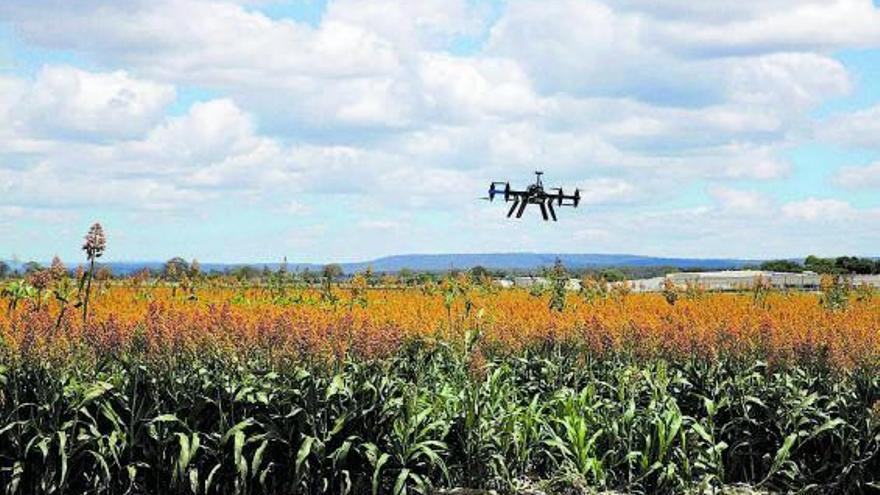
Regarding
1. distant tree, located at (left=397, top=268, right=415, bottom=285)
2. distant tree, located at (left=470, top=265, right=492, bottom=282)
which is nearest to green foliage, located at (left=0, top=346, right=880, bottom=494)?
distant tree, located at (left=470, top=265, right=492, bottom=282)

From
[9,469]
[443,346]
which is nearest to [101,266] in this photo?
[443,346]

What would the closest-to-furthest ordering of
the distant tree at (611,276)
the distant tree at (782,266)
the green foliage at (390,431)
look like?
the green foliage at (390,431)
the distant tree at (611,276)
the distant tree at (782,266)

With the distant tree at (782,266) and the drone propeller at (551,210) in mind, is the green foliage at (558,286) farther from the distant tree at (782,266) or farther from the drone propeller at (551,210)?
the distant tree at (782,266)

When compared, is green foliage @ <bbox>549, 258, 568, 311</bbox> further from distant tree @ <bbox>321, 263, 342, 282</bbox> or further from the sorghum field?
the sorghum field

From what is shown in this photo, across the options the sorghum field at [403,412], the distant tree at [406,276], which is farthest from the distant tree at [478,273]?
the sorghum field at [403,412]

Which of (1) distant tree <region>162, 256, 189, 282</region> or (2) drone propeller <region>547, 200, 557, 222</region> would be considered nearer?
(2) drone propeller <region>547, 200, 557, 222</region>

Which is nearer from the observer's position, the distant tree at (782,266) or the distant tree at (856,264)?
the distant tree at (856,264)

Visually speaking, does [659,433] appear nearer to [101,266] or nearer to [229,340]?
[229,340]
